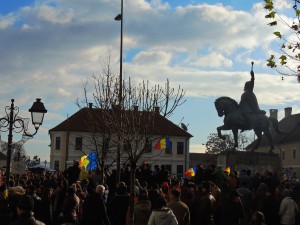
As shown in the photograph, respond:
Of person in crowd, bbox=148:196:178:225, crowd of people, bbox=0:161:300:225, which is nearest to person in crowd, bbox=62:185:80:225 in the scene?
crowd of people, bbox=0:161:300:225

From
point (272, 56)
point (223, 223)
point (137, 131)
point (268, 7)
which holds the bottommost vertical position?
point (223, 223)

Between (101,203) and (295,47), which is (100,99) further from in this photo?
(295,47)

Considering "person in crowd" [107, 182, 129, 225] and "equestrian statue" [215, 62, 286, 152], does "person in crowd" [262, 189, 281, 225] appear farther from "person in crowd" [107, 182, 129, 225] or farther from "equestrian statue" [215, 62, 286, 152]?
"equestrian statue" [215, 62, 286, 152]

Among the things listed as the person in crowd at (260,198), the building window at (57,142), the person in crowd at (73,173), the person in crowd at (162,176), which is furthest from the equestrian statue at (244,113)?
the building window at (57,142)

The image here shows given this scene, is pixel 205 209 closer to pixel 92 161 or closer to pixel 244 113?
pixel 92 161

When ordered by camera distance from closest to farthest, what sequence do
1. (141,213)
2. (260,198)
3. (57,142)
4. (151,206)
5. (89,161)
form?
1. (141,213)
2. (151,206)
3. (260,198)
4. (89,161)
5. (57,142)

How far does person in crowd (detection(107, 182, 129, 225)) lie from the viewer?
14.6 metres

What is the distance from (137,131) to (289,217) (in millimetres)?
4787

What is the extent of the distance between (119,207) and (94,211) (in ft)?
3.63

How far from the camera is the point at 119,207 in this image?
14602mm

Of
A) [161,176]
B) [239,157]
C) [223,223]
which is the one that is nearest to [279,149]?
[239,157]

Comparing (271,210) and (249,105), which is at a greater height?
(249,105)

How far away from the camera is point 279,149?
85.1 metres

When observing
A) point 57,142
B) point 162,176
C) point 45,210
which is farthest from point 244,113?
point 57,142
